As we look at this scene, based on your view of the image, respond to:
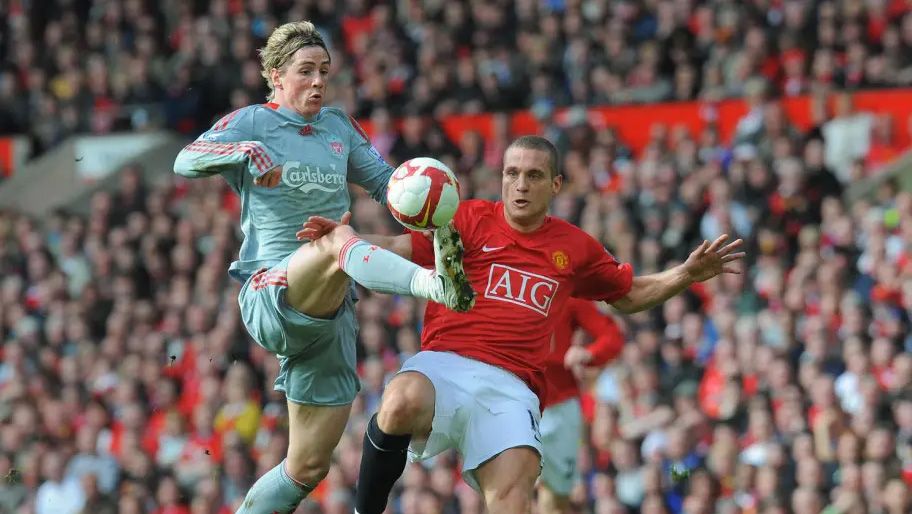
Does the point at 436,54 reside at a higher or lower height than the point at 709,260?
lower

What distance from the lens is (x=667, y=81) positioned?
52.1ft

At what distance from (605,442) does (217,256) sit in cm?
508

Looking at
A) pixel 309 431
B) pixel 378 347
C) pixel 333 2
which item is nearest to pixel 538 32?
pixel 333 2

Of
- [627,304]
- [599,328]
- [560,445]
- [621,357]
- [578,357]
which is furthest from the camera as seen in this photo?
[621,357]

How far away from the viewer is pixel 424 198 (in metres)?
7.32

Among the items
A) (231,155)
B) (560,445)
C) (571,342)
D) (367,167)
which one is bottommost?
(560,445)

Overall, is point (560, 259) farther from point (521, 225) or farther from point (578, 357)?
point (578, 357)

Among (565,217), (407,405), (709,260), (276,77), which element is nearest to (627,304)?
(709,260)

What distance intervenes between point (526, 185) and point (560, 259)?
0.39 meters

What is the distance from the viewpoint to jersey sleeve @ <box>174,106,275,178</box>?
25.2ft

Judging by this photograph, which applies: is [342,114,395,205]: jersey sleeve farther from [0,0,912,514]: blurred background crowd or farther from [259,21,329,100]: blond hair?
[0,0,912,514]: blurred background crowd

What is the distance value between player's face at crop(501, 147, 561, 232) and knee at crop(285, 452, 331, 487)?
5.10 feet

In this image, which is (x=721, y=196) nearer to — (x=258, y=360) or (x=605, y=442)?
(x=605, y=442)

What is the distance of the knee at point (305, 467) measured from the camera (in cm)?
848
